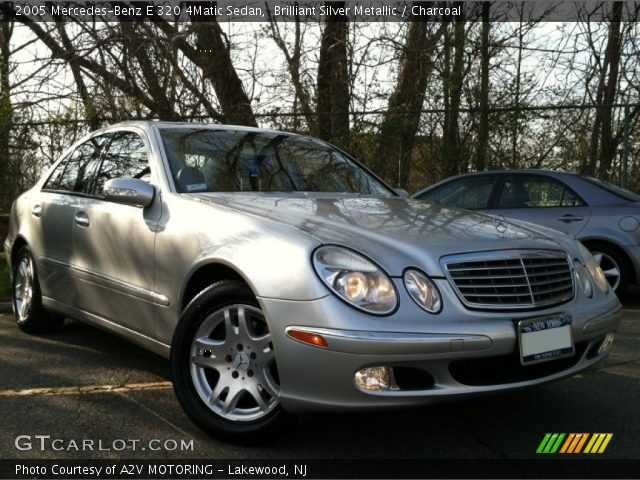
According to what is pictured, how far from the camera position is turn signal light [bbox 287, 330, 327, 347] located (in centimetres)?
270

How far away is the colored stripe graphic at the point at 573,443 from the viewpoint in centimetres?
306

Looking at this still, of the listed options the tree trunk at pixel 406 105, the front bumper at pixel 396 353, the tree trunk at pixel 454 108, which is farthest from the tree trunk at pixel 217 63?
the front bumper at pixel 396 353

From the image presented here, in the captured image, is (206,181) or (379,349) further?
(206,181)

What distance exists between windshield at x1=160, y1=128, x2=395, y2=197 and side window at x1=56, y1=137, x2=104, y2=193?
755mm

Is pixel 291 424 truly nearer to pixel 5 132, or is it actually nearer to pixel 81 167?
pixel 81 167

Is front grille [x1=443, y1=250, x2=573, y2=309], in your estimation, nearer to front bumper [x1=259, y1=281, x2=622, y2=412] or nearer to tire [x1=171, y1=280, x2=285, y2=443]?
front bumper [x1=259, y1=281, x2=622, y2=412]

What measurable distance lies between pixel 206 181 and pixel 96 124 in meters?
7.76

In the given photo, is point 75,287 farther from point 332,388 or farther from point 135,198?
point 332,388

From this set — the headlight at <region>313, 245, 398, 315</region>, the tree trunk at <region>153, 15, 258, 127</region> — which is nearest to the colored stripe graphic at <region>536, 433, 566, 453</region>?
the headlight at <region>313, 245, 398, 315</region>

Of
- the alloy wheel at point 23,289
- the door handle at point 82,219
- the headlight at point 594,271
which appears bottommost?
the alloy wheel at point 23,289

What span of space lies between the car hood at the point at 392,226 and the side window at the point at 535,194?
3.46m

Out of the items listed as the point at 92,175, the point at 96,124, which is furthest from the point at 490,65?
the point at 92,175

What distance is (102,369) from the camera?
432cm

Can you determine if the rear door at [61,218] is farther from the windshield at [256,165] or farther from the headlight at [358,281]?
the headlight at [358,281]
